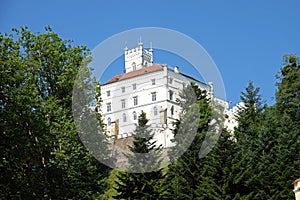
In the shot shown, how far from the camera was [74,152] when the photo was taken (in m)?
27.6

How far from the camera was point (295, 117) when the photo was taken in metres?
36.5

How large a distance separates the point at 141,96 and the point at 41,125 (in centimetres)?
4294

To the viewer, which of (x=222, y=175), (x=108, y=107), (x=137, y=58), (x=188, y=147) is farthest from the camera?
(x=137, y=58)

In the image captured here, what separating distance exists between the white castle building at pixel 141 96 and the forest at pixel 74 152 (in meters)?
26.0

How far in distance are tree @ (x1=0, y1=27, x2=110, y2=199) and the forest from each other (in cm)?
4

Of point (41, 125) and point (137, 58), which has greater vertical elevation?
point (137, 58)

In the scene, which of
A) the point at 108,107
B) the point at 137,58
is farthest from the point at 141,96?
the point at 137,58

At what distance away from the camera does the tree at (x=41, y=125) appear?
25125 mm

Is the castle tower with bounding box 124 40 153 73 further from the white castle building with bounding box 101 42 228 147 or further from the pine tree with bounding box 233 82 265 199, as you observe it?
the pine tree with bounding box 233 82 265 199

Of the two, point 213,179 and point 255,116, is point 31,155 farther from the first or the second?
point 255,116

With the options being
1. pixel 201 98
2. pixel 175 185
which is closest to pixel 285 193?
pixel 175 185

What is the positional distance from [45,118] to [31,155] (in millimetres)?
2077

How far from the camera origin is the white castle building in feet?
194

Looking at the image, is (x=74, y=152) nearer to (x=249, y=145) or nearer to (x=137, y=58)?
(x=249, y=145)
